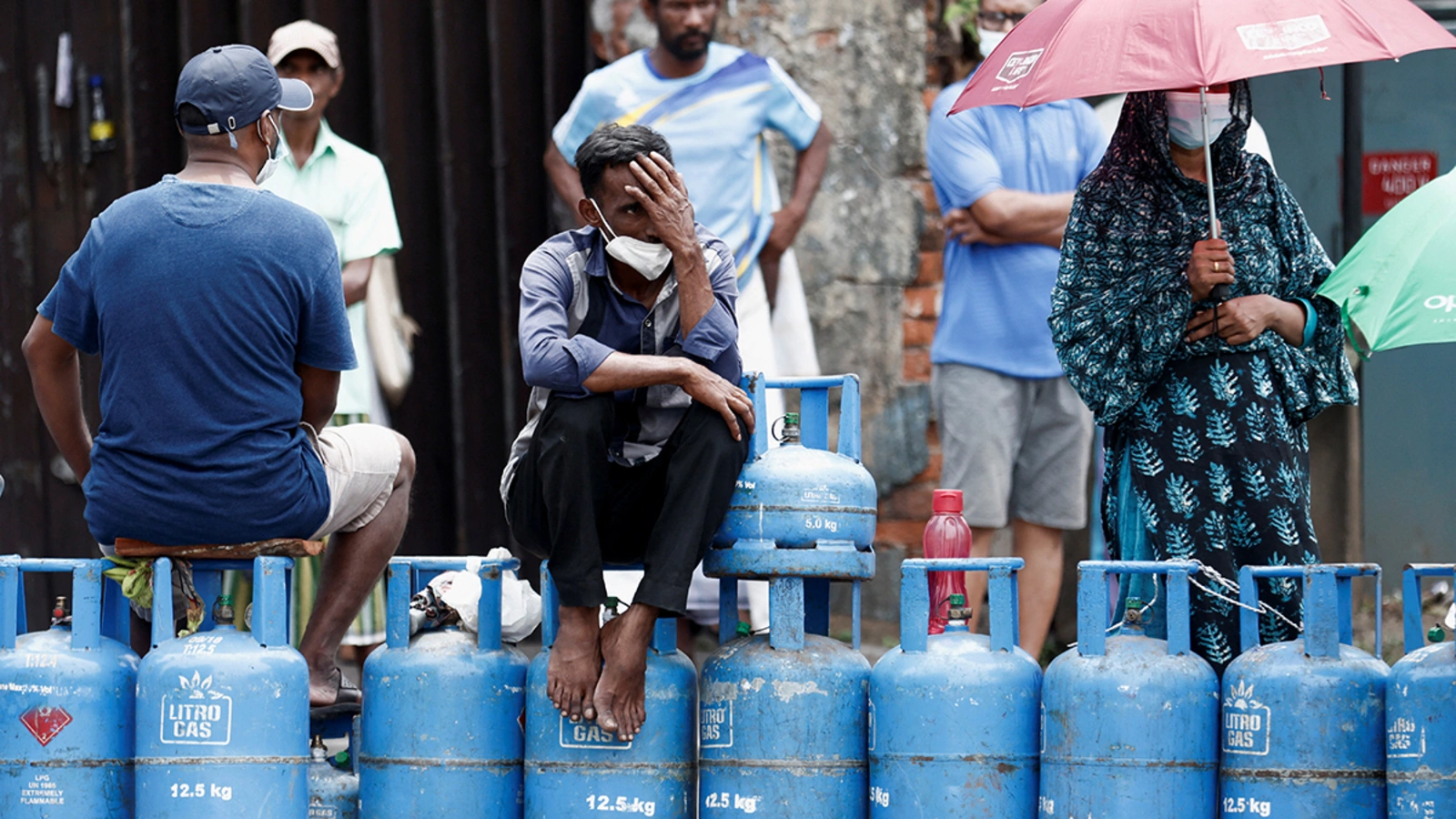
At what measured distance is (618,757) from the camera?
3.99 m

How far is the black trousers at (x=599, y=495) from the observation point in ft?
12.8

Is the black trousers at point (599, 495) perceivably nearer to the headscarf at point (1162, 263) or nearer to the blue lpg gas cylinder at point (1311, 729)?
the headscarf at point (1162, 263)

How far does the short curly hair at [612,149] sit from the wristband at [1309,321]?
155 cm

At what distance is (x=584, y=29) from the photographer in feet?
22.2

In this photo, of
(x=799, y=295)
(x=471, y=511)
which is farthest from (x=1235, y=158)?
(x=471, y=511)

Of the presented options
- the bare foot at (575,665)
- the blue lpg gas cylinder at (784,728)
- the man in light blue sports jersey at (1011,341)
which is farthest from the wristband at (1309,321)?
the bare foot at (575,665)

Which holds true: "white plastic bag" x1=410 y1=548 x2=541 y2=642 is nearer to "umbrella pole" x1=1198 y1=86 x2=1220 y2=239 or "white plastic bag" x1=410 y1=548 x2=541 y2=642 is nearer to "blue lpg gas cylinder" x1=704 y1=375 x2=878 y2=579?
"blue lpg gas cylinder" x1=704 y1=375 x2=878 y2=579

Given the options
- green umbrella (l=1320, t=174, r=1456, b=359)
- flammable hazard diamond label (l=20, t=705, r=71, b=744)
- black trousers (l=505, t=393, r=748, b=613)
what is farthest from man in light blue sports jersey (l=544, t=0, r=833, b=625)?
green umbrella (l=1320, t=174, r=1456, b=359)

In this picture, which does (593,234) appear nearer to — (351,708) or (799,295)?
(351,708)

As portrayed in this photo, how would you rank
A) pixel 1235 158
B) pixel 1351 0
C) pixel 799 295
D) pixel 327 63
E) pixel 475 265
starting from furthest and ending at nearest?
1. pixel 475 265
2. pixel 799 295
3. pixel 327 63
4. pixel 1235 158
5. pixel 1351 0

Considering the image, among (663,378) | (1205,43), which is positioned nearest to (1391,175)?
(1205,43)

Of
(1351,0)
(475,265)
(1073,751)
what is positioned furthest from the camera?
(475,265)

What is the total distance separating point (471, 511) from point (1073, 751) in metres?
3.49

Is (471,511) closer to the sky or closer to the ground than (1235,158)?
closer to the ground
